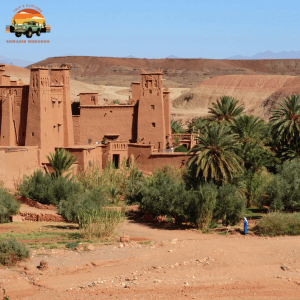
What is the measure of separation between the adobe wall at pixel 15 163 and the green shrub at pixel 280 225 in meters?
12.0

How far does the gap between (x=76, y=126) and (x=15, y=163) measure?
29.0 ft

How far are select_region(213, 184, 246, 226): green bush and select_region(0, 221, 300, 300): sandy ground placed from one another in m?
3.96

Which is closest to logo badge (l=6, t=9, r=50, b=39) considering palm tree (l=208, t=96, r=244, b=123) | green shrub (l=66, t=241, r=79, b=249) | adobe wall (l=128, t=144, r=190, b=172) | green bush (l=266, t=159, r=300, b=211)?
adobe wall (l=128, t=144, r=190, b=172)

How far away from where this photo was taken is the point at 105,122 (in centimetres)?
3366

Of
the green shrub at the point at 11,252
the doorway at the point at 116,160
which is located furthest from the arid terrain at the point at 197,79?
the green shrub at the point at 11,252

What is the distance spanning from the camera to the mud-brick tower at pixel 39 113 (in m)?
28.1

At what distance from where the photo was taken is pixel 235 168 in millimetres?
21438

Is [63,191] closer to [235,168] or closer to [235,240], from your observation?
[235,168]

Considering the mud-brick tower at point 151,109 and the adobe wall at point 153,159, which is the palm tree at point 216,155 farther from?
the mud-brick tower at point 151,109

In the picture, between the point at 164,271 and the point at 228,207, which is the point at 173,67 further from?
the point at 164,271

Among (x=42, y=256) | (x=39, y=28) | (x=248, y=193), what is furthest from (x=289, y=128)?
(x=42, y=256)

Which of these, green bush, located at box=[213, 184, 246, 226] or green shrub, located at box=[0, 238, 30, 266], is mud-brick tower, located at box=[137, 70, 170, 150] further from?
green shrub, located at box=[0, 238, 30, 266]

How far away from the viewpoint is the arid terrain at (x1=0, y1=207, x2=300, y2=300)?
1203 cm

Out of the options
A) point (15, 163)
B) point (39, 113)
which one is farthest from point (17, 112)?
point (15, 163)
